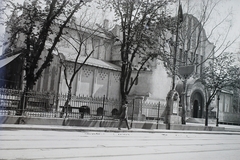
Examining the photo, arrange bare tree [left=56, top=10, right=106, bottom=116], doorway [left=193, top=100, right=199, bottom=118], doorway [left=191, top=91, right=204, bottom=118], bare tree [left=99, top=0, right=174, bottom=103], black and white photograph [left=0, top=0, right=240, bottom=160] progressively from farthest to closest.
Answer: doorway [left=193, top=100, right=199, bottom=118] → doorway [left=191, top=91, right=204, bottom=118] → bare tree [left=56, top=10, right=106, bottom=116] → bare tree [left=99, top=0, right=174, bottom=103] → black and white photograph [left=0, top=0, right=240, bottom=160]

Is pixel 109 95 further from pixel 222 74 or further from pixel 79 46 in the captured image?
pixel 222 74

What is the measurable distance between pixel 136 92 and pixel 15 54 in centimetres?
1438

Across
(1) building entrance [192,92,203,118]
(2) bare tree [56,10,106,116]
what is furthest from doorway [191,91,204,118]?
(2) bare tree [56,10,106,116]

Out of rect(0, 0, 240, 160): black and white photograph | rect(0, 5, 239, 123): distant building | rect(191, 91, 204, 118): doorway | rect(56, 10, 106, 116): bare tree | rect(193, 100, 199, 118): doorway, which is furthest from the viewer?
rect(193, 100, 199, 118): doorway

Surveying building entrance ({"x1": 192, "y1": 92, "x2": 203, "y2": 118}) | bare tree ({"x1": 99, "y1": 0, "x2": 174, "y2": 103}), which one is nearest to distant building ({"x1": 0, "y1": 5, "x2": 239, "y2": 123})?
building entrance ({"x1": 192, "y1": 92, "x2": 203, "y2": 118})

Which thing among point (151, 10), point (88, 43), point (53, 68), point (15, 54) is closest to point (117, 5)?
point (151, 10)

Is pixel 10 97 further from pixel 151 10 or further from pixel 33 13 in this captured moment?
pixel 151 10

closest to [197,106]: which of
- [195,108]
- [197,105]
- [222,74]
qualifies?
[197,105]

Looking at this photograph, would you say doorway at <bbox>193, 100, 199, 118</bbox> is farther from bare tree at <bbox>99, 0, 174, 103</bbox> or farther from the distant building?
bare tree at <bbox>99, 0, 174, 103</bbox>

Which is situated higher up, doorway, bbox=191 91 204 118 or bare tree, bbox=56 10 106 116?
bare tree, bbox=56 10 106 116

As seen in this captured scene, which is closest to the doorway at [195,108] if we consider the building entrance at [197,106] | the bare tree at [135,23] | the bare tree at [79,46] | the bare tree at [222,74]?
the building entrance at [197,106]

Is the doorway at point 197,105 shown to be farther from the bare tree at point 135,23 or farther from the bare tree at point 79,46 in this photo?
the bare tree at point 135,23

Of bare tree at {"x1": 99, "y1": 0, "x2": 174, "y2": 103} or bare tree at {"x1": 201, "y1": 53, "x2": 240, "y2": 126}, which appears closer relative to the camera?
bare tree at {"x1": 99, "y1": 0, "x2": 174, "y2": 103}

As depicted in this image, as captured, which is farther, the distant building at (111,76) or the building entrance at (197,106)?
the building entrance at (197,106)
